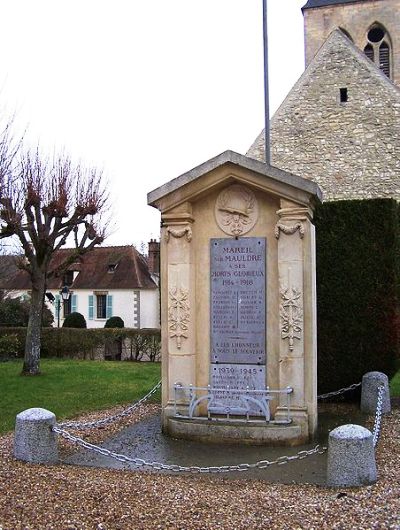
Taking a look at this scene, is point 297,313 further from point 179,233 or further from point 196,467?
point 196,467

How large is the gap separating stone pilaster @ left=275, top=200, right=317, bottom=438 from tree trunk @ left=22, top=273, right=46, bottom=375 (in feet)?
34.3

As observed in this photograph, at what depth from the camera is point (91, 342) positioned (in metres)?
23.1

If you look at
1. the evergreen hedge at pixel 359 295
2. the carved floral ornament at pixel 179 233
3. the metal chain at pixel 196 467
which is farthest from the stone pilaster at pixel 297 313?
the evergreen hedge at pixel 359 295

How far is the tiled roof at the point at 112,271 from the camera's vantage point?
3856 cm

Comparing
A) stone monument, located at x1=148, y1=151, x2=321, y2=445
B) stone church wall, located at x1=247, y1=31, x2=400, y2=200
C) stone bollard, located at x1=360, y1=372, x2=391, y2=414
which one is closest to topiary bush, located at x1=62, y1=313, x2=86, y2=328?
stone church wall, located at x1=247, y1=31, x2=400, y2=200

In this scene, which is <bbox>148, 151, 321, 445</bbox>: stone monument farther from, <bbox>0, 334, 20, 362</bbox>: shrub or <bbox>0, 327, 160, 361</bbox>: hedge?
<bbox>0, 327, 160, 361</bbox>: hedge

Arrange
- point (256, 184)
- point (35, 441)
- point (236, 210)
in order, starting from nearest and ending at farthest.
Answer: point (35, 441) → point (256, 184) → point (236, 210)

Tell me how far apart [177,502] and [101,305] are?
3516 centimetres

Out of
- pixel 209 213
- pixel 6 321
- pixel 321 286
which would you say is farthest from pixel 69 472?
pixel 6 321

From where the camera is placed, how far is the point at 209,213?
25.5ft

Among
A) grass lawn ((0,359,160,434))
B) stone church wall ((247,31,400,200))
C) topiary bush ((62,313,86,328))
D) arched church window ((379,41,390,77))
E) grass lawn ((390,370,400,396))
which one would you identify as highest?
arched church window ((379,41,390,77))

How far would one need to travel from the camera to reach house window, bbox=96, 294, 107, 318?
39188 millimetres

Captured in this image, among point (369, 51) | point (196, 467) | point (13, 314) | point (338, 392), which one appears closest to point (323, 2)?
point (369, 51)

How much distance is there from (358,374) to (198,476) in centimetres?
520
